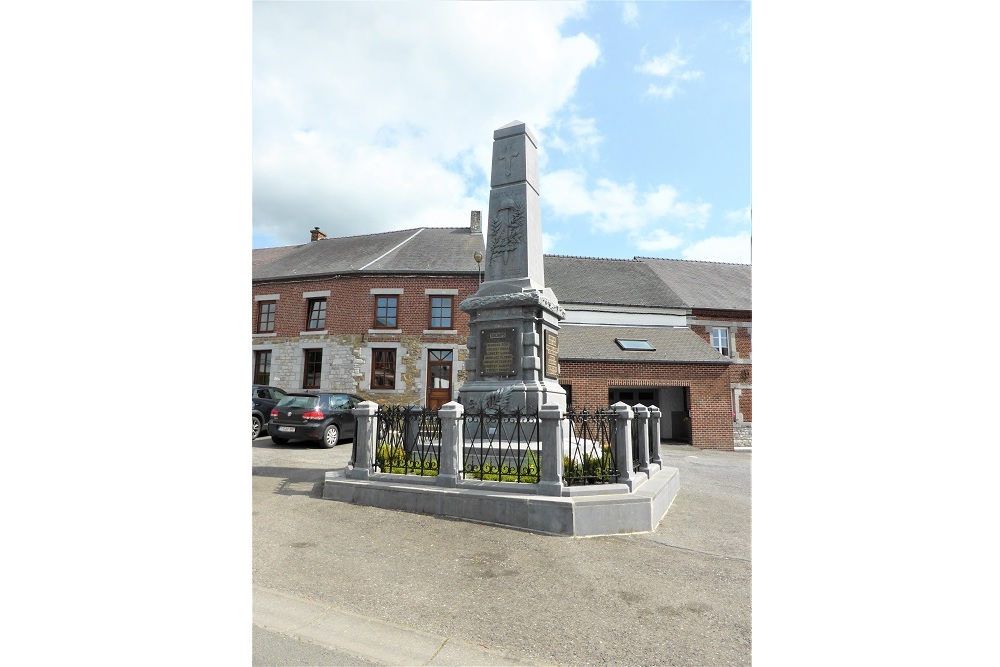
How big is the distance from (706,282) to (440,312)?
41.7 feet

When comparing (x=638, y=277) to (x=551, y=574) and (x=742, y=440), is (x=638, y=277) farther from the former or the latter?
(x=551, y=574)

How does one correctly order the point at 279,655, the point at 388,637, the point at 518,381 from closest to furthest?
the point at 279,655 → the point at 388,637 → the point at 518,381

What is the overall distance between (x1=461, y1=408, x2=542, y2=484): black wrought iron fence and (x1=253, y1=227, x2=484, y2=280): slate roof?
13141 millimetres

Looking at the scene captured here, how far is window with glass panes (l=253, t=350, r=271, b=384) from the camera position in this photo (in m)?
20.1

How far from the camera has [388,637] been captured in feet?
9.42

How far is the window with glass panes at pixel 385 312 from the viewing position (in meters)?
19.5

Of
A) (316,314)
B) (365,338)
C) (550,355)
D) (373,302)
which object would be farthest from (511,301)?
(316,314)

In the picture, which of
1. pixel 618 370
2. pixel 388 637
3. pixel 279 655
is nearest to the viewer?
pixel 279 655

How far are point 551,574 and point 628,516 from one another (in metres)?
1.47

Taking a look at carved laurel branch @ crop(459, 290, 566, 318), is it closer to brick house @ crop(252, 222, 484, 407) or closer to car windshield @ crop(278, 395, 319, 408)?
car windshield @ crop(278, 395, 319, 408)

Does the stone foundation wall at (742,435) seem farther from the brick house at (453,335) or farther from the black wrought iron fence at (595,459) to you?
the black wrought iron fence at (595,459)

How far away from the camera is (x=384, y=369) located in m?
19.1

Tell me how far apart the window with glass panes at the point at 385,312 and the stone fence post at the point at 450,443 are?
14.0 meters

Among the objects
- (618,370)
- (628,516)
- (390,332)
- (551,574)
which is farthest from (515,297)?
(390,332)
